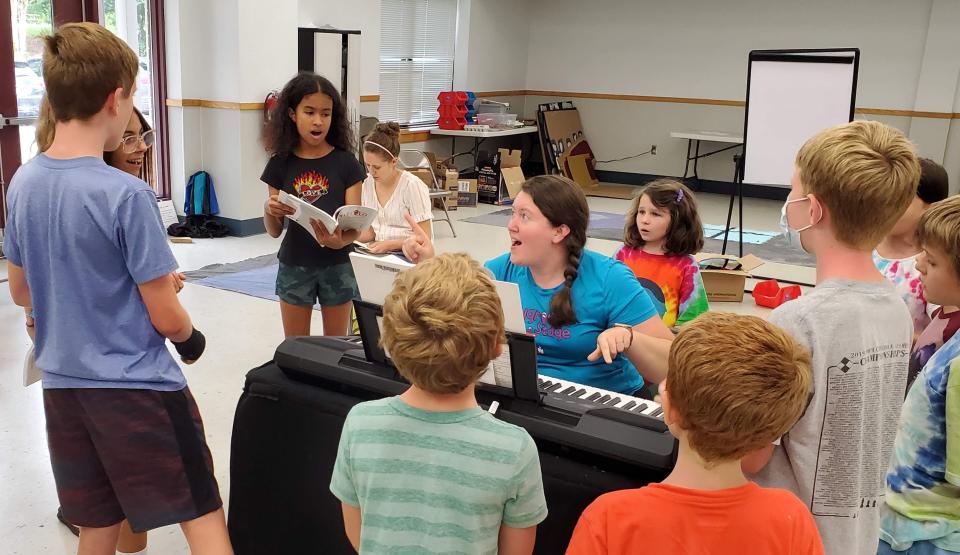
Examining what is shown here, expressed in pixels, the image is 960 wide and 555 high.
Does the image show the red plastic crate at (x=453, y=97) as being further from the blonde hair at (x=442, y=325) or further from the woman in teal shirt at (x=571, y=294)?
the blonde hair at (x=442, y=325)

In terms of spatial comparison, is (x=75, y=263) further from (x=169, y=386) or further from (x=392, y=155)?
(x=392, y=155)

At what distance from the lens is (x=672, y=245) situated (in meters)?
3.21

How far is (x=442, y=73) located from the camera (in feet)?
33.0

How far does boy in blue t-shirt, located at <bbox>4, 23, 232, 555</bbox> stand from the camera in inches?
66.3

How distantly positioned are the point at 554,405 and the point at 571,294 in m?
0.50

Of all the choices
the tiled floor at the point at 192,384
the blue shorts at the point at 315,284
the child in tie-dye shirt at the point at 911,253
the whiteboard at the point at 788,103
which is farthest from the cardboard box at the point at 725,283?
the blue shorts at the point at 315,284

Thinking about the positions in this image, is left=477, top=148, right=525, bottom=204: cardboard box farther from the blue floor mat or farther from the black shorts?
the black shorts

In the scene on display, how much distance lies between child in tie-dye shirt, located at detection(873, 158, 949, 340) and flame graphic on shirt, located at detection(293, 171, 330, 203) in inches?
73.4

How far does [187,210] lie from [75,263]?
5.32 meters

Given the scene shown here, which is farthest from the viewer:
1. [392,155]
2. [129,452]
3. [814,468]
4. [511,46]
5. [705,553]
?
[511,46]

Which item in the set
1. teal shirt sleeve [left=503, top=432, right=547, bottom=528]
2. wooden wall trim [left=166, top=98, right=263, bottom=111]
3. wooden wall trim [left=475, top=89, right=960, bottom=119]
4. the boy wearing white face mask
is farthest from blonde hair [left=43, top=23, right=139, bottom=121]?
wooden wall trim [left=475, top=89, right=960, bottom=119]

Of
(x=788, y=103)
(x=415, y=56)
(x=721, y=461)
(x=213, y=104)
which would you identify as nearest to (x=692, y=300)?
(x=721, y=461)

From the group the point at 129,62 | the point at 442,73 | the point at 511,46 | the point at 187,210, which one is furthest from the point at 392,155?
the point at 511,46

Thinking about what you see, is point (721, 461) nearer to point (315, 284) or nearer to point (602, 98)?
point (315, 284)
